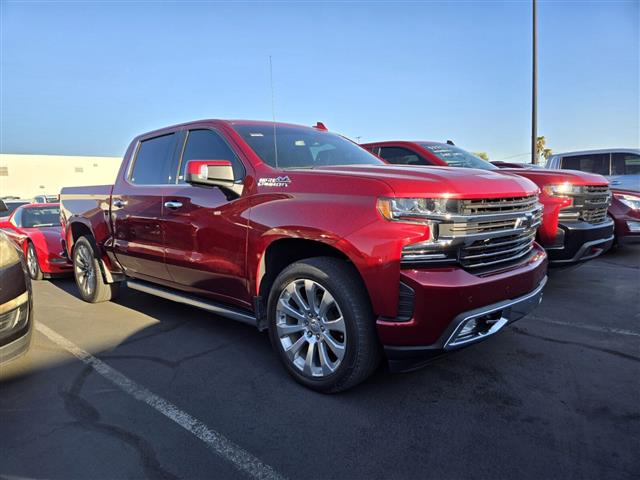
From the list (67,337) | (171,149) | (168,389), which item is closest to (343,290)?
(168,389)

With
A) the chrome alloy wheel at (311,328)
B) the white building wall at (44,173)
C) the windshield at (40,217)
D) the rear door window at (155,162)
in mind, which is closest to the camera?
the chrome alloy wheel at (311,328)

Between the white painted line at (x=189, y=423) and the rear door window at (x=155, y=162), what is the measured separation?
5.79 feet

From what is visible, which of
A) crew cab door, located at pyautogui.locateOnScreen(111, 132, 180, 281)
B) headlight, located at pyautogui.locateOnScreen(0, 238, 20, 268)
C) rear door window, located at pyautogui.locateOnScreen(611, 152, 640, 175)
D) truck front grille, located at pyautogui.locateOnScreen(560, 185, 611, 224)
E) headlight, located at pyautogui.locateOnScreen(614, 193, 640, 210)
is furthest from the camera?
rear door window, located at pyautogui.locateOnScreen(611, 152, 640, 175)

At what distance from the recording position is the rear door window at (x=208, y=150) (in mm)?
3609

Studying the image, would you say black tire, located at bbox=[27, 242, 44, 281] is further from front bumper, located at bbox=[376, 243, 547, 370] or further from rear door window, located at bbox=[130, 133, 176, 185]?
front bumper, located at bbox=[376, 243, 547, 370]

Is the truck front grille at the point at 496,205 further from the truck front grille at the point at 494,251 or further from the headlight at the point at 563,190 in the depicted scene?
the headlight at the point at 563,190

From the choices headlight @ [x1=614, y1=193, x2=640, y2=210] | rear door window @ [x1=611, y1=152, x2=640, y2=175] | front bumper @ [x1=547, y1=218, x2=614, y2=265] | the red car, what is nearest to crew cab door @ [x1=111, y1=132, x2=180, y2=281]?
the red car

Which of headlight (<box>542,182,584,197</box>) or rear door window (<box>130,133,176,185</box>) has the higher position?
rear door window (<box>130,133,176,185</box>)

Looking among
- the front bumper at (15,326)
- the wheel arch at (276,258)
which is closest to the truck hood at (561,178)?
the wheel arch at (276,258)

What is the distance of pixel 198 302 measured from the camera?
12.9 feet

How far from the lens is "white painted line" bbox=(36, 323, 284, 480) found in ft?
7.44

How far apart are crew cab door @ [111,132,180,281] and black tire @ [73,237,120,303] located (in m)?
0.61

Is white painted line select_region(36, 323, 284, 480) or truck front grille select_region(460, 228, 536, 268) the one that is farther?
truck front grille select_region(460, 228, 536, 268)

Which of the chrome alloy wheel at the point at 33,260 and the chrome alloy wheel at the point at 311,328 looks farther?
the chrome alloy wheel at the point at 33,260
